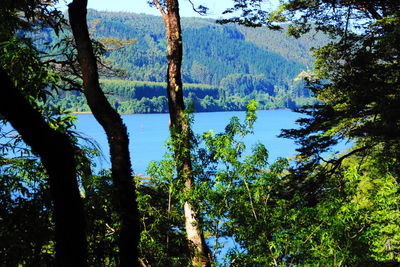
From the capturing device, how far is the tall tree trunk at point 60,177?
213cm

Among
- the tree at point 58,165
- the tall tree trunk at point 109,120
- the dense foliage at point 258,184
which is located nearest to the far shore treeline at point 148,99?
the dense foliage at point 258,184

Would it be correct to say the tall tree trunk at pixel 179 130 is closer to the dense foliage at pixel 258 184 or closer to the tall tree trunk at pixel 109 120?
the dense foliage at pixel 258 184

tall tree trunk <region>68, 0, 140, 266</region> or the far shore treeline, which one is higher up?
tall tree trunk <region>68, 0, 140, 266</region>

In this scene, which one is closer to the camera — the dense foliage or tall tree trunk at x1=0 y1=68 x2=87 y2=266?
tall tree trunk at x1=0 y1=68 x2=87 y2=266

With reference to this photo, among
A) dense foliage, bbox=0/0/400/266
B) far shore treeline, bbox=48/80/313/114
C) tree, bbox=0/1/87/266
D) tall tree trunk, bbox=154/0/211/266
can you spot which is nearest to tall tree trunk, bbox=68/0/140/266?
dense foliage, bbox=0/0/400/266

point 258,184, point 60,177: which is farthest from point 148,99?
point 60,177

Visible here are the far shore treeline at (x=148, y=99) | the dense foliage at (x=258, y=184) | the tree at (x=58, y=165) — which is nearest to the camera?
the tree at (x=58, y=165)

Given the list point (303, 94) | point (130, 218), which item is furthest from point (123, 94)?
point (130, 218)

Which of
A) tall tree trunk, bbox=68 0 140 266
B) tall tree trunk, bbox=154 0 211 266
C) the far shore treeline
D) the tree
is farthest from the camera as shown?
the far shore treeline

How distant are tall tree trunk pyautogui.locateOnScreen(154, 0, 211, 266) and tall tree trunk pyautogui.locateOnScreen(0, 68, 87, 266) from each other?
124 inches

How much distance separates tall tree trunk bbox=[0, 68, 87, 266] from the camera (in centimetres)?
213

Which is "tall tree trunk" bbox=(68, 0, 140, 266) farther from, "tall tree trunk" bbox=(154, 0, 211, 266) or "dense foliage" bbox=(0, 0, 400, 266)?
"tall tree trunk" bbox=(154, 0, 211, 266)

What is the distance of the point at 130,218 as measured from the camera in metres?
3.28

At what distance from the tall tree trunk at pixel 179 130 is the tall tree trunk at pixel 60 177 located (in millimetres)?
3152
